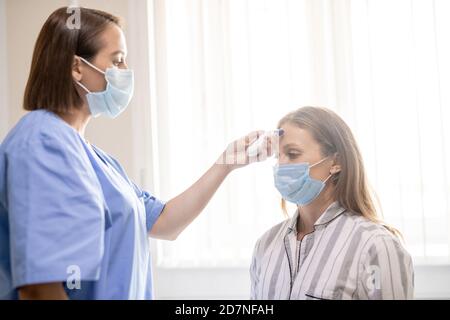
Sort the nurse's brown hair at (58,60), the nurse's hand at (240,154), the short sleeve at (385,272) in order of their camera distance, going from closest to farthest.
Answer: the nurse's brown hair at (58,60) → the short sleeve at (385,272) → the nurse's hand at (240,154)

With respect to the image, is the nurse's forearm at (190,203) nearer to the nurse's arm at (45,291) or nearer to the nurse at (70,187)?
the nurse at (70,187)

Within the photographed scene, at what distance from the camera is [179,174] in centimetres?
170

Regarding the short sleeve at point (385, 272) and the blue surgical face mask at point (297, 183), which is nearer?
the short sleeve at point (385, 272)

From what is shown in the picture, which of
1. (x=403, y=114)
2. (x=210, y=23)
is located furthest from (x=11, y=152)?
(x=403, y=114)

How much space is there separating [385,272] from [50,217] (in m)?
0.78

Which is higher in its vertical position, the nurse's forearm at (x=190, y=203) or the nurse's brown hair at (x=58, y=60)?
the nurse's brown hair at (x=58, y=60)

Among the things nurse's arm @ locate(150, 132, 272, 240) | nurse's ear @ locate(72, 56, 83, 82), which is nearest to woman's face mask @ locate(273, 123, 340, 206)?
nurse's arm @ locate(150, 132, 272, 240)

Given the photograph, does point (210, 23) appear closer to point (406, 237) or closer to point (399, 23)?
point (399, 23)

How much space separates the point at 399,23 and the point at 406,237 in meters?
0.72

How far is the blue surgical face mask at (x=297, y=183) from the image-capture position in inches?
52.0

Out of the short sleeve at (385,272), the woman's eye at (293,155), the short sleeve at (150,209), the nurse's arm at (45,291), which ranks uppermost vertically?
the woman's eye at (293,155)

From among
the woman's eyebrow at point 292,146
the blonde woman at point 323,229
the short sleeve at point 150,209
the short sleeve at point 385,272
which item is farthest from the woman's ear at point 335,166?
the short sleeve at point 150,209
